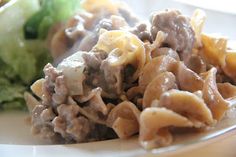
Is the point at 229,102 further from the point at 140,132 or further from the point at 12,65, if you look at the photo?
the point at 12,65

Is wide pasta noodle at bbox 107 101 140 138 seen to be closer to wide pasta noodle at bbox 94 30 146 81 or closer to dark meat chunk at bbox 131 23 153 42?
wide pasta noodle at bbox 94 30 146 81

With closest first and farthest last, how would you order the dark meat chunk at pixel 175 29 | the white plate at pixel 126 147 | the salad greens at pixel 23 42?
the white plate at pixel 126 147 < the dark meat chunk at pixel 175 29 < the salad greens at pixel 23 42

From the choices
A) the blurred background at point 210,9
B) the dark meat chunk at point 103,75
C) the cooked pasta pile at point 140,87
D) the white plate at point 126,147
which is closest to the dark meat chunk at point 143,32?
the cooked pasta pile at point 140,87

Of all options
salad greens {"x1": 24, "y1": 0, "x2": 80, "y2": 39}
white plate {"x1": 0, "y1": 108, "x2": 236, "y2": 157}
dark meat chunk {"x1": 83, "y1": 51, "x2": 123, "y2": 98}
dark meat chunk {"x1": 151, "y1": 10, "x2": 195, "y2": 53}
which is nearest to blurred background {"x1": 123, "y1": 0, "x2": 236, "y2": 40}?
salad greens {"x1": 24, "y1": 0, "x2": 80, "y2": 39}

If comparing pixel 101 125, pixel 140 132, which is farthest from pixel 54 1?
pixel 140 132

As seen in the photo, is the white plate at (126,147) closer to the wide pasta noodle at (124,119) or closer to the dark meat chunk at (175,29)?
the wide pasta noodle at (124,119)

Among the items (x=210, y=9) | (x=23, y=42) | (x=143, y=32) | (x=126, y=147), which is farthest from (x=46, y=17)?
(x=210, y=9)

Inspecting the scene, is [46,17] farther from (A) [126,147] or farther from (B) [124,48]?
(A) [126,147]
